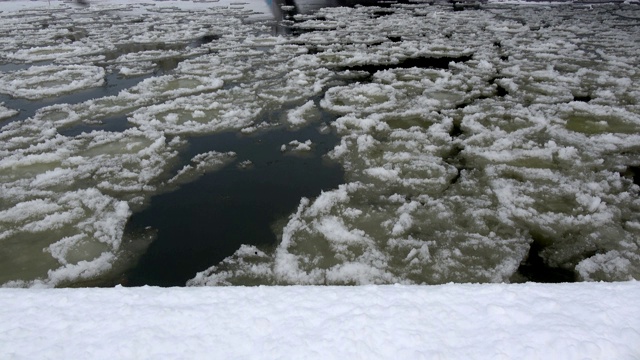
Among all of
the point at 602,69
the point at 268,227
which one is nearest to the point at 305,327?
the point at 268,227

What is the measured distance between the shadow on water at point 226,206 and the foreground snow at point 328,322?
0.76 m

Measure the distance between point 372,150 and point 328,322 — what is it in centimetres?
219

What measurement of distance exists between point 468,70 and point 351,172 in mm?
3164

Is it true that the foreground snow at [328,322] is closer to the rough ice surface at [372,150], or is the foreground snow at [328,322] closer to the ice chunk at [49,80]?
the rough ice surface at [372,150]

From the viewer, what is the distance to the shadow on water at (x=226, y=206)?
7.30ft

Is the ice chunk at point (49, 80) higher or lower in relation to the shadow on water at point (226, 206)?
higher

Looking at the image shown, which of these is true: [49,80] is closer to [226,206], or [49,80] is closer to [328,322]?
[226,206]

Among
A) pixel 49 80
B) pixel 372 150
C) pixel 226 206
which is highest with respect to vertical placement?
pixel 49 80

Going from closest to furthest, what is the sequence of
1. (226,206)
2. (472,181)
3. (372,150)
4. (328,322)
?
(328,322), (226,206), (472,181), (372,150)

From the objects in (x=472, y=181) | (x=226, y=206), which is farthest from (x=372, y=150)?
(x=226, y=206)

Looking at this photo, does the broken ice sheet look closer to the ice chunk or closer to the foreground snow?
the foreground snow

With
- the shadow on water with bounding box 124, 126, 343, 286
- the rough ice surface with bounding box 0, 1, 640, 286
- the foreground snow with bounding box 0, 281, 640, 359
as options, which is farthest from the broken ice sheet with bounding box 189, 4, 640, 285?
the foreground snow with bounding box 0, 281, 640, 359

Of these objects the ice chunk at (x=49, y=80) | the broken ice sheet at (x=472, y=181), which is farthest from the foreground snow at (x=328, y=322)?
the ice chunk at (x=49, y=80)

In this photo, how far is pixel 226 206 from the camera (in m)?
2.69
